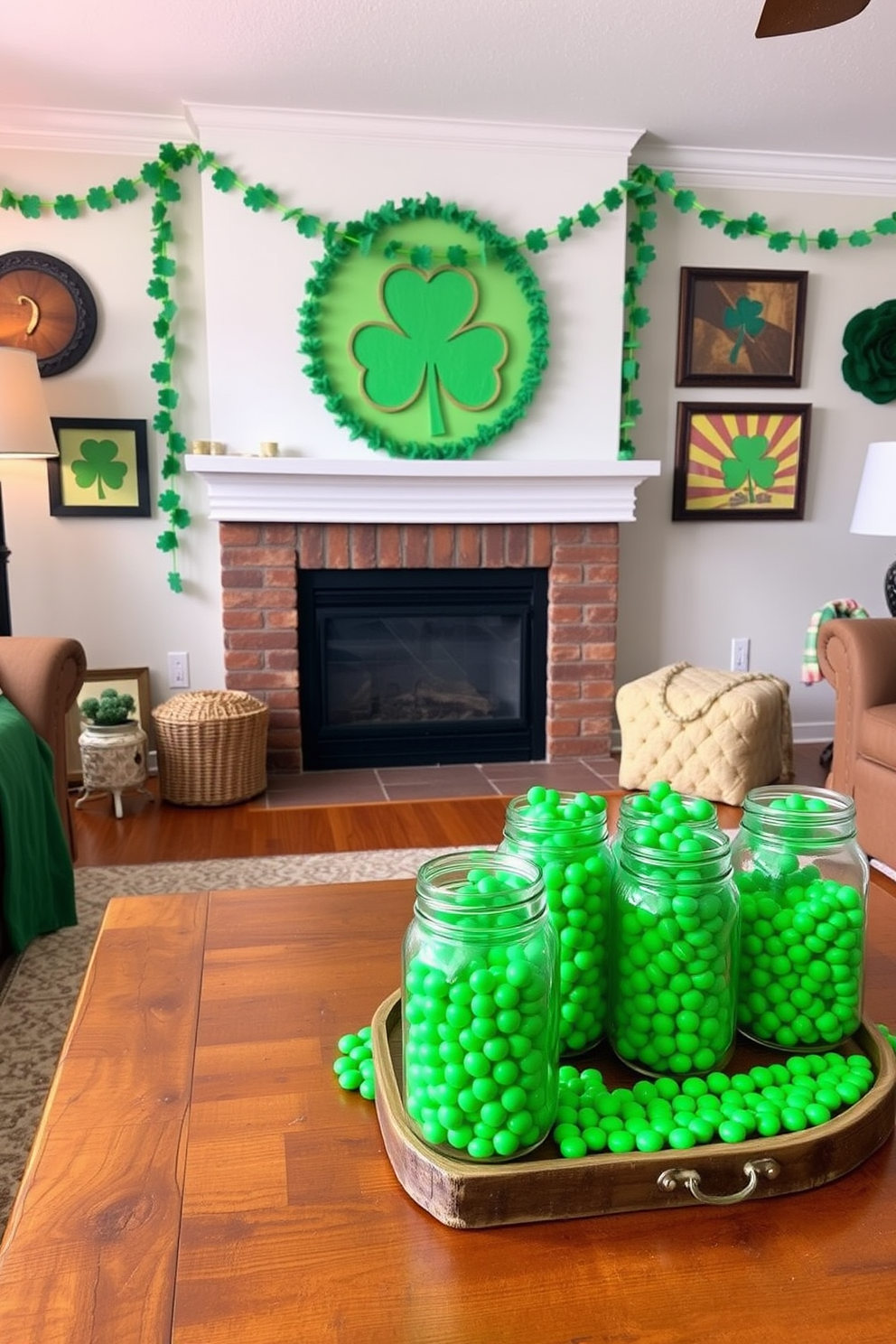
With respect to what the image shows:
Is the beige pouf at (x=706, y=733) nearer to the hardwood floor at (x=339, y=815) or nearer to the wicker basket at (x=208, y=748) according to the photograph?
the hardwood floor at (x=339, y=815)

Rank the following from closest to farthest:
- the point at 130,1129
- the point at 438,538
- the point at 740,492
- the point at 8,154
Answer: the point at 130,1129 < the point at 8,154 < the point at 438,538 < the point at 740,492

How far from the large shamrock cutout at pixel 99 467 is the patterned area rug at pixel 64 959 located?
1.45 meters

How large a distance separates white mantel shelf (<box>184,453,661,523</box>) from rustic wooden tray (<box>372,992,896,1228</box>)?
2.80 m

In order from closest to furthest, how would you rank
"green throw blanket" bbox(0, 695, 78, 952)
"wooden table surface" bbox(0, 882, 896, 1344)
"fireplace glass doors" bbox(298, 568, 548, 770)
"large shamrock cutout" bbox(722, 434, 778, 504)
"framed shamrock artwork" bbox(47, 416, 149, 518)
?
"wooden table surface" bbox(0, 882, 896, 1344) < "green throw blanket" bbox(0, 695, 78, 952) < "framed shamrock artwork" bbox(47, 416, 149, 518) < "fireplace glass doors" bbox(298, 568, 548, 770) < "large shamrock cutout" bbox(722, 434, 778, 504)

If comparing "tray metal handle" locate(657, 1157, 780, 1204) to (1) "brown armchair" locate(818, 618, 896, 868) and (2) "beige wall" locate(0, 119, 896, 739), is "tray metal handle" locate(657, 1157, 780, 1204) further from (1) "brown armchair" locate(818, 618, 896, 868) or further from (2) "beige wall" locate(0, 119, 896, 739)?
(2) "beige wall" locate(0, 119, 896, 739)

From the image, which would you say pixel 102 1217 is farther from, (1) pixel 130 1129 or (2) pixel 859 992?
(2) pixel 859 992

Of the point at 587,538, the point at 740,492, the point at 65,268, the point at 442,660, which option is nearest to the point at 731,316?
the point at 740,492

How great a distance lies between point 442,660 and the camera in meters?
3.86

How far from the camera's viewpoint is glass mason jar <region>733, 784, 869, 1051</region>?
0.93 meters

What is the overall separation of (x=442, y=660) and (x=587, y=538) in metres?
0.72

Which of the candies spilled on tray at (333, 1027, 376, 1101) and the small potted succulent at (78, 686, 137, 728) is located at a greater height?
the candies spilled on tray at (333, 1027, 376, 1101)

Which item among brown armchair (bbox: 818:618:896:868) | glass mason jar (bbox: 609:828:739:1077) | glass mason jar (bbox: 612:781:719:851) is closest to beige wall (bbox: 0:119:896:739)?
brown armchair (bbox: 818:618:896:868)

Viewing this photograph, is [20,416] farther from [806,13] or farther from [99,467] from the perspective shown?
[806,13]

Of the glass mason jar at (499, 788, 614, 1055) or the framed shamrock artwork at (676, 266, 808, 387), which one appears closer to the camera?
the glass mason jar at (499, 788, 614, 1055)
